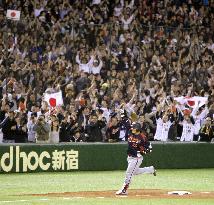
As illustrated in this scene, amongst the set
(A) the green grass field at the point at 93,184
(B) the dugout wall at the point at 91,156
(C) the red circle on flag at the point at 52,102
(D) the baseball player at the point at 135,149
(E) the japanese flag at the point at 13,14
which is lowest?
(A) the green grass field at the point at 93,184

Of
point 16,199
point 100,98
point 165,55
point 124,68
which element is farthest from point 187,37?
point 16,199

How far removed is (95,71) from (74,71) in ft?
3.02

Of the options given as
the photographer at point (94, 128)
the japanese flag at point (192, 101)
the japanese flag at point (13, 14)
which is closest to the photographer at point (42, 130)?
the photographer at point (94, 128)

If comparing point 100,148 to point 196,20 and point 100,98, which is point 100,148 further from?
point 196,20

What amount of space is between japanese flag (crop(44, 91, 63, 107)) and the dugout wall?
5.98ft

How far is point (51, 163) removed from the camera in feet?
80.3

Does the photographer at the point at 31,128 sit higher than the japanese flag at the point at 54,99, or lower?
lower

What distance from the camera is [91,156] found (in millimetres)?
25219

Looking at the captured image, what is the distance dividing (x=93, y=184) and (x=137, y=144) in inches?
142

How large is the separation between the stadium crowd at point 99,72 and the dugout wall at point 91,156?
60 centimetres

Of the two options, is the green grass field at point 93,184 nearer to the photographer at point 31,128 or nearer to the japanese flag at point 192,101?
the photographer at point 31,128

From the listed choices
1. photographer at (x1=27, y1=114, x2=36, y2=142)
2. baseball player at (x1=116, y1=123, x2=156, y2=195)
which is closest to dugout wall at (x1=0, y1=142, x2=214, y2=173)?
photographer at (x1=27, y1=114, x2=36, y2=142)

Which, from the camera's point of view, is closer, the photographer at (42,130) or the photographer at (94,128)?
the photographer at (42,130)

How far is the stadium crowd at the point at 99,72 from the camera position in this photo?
25609 millimetres
